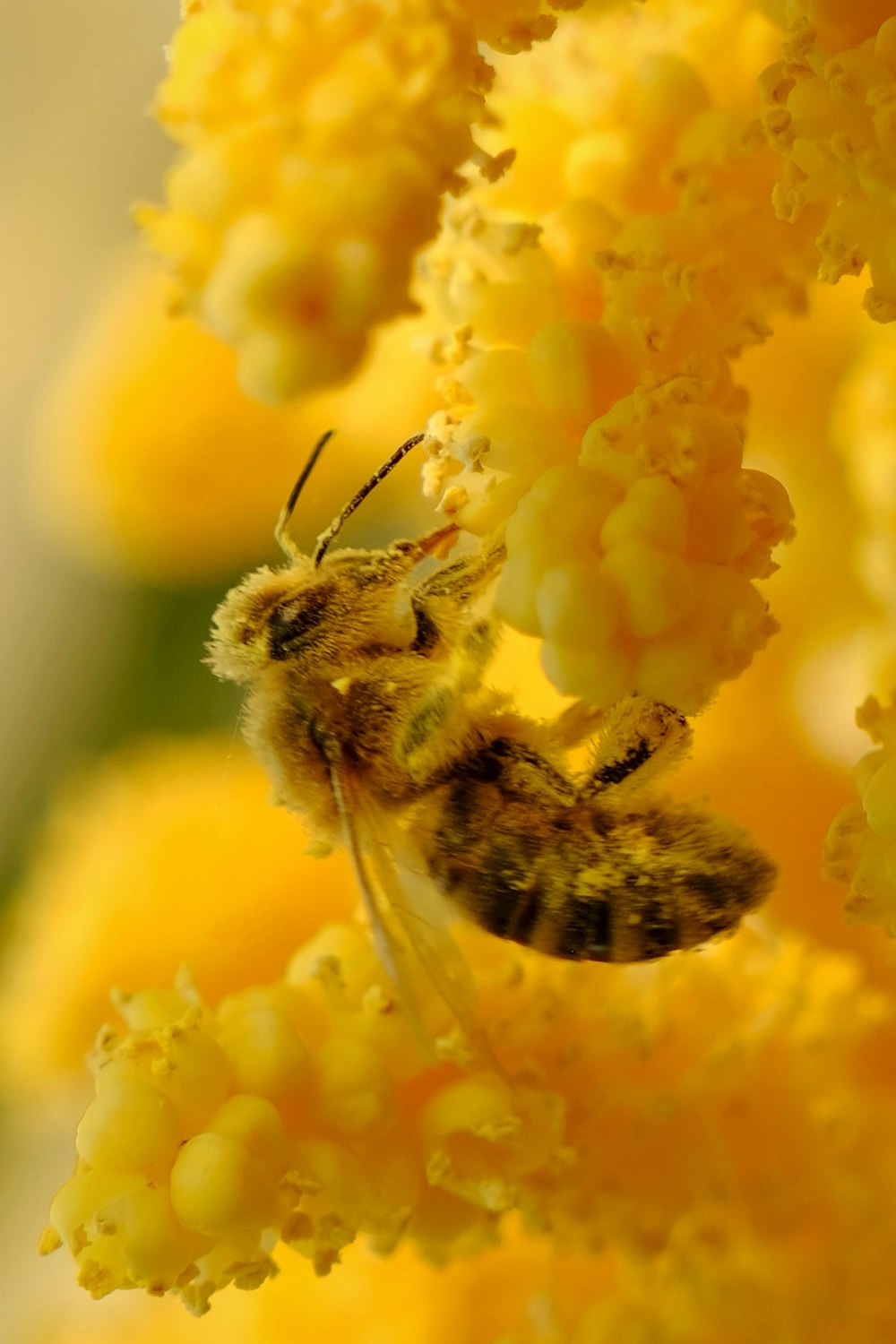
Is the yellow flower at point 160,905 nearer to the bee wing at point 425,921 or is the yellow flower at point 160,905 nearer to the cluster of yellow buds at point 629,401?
the bee wing at point 425,921

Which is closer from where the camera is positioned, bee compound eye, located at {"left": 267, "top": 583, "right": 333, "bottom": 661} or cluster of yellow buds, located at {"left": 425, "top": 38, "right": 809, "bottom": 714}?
cluster of yellow buds, located at {"left": 425, "top": 38, "right": 809, "bottom": 714}

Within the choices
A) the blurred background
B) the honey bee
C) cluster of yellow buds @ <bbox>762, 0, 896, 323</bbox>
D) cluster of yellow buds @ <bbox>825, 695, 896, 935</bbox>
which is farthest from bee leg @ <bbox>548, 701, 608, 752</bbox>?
the blurred background

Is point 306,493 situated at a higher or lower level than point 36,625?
lower

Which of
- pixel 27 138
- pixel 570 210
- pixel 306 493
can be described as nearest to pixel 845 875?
pixel 570 210

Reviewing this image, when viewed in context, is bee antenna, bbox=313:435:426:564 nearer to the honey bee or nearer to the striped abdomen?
the honey bee

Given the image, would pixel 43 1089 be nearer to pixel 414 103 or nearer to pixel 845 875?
pixel 845 875

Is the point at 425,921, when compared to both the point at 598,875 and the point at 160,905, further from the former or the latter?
the point at 160,905
